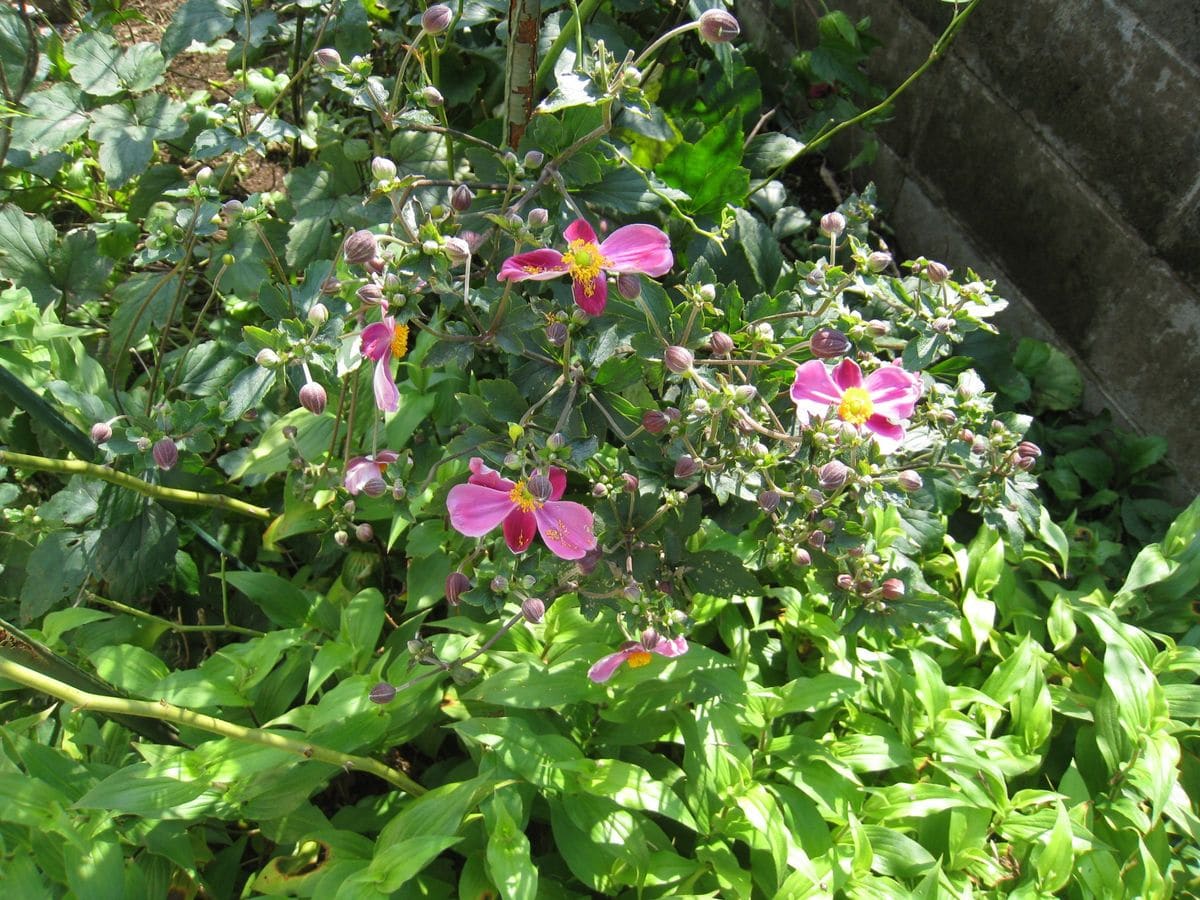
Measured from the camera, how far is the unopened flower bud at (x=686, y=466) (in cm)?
102

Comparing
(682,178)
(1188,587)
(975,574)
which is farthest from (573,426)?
(1188,587)

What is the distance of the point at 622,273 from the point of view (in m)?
1.00

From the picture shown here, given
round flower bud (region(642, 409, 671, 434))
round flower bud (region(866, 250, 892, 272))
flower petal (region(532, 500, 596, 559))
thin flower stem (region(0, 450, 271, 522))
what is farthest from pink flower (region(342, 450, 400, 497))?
round flower bud (region(866, 250, 892, 272))

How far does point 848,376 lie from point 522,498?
16.9 inches

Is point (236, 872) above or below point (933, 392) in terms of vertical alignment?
below

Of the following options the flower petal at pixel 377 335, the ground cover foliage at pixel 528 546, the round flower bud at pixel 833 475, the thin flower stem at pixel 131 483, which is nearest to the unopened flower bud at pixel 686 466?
the ground cover foliage at pixel 528 546

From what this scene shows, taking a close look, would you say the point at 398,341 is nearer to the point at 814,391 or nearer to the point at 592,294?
the point at 592,294

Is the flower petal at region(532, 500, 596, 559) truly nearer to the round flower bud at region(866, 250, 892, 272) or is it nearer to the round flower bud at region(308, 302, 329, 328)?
the round flower bud at region(308, 302, 329, 328)

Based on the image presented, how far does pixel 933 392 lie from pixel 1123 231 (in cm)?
88

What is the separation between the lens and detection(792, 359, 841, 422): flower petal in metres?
1.07

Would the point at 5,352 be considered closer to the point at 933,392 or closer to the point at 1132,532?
the point at 933,392

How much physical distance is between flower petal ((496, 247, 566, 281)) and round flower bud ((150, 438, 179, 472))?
555 millimetres

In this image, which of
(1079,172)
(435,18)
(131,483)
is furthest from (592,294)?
(1079,172)

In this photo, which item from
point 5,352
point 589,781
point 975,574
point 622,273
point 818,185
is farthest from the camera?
point 818,185
